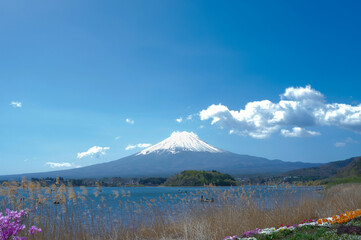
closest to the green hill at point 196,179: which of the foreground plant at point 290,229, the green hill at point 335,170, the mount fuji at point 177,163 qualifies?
the green hill at point 335,170

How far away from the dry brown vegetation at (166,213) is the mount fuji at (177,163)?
Answer: 9158 centimetres

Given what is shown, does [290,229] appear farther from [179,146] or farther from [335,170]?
[179,146]

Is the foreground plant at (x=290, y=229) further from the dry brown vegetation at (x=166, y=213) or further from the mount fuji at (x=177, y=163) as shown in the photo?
the mount fuji at (x=177, y=163)

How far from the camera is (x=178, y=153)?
445ft

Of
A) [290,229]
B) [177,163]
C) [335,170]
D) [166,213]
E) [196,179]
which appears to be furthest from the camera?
[177,163]

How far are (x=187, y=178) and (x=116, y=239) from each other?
5458 centimetres

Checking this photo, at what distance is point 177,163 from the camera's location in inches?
4906

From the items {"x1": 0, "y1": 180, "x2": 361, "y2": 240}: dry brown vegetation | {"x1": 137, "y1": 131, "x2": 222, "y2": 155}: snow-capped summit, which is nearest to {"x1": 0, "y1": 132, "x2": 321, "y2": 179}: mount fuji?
{"x1": 137, "y1": 131, "x2": 222, "y2": 155}: snow-capped summit

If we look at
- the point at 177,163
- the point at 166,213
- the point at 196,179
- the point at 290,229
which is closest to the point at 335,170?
the point at 196,179

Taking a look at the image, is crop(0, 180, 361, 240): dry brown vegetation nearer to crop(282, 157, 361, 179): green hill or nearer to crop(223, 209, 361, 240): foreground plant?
crop(223, 209, 361, 240): foreground plant

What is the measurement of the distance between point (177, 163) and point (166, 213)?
117047 mm

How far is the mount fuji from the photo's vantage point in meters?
105

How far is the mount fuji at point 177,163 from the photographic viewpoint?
104613mm

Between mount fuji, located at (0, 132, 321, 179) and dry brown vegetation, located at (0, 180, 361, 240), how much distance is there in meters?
91.6
